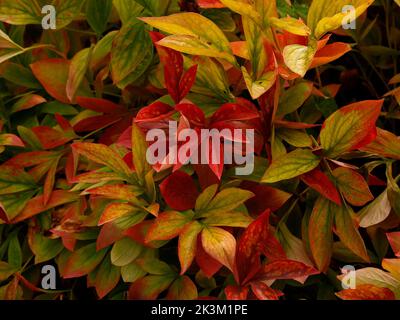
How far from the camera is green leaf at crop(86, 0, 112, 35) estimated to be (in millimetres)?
928

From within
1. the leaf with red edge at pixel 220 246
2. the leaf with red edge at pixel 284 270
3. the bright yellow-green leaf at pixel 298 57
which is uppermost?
the bright yellow-green leaf at pixel 298 57

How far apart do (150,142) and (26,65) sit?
0.33 meters

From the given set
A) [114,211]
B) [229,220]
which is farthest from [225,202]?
[114,211]

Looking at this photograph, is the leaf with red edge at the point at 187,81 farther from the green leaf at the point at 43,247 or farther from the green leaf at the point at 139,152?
the green leaf at the point at 43,247

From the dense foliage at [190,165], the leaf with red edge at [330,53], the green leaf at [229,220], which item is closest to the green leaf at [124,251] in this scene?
the dense foliage at [190,165]

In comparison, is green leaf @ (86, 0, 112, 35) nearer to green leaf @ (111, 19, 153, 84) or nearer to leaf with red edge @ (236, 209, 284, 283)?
green leaf @ (111, 19, 153, 84)

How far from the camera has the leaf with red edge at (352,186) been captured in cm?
79

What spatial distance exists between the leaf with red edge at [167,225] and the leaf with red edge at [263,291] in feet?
Answer: 0.34

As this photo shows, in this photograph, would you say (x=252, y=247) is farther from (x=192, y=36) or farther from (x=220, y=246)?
(x=192, y=36)

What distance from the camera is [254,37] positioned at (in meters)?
0.80

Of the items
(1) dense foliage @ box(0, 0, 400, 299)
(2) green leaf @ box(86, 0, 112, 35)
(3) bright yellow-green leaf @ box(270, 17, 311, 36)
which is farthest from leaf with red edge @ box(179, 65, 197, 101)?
(2) green leaf @ box(86, 0, 112, 35)

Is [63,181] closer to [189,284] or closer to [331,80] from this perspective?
[189,284]

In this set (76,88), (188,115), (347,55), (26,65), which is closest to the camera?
(188,115)
